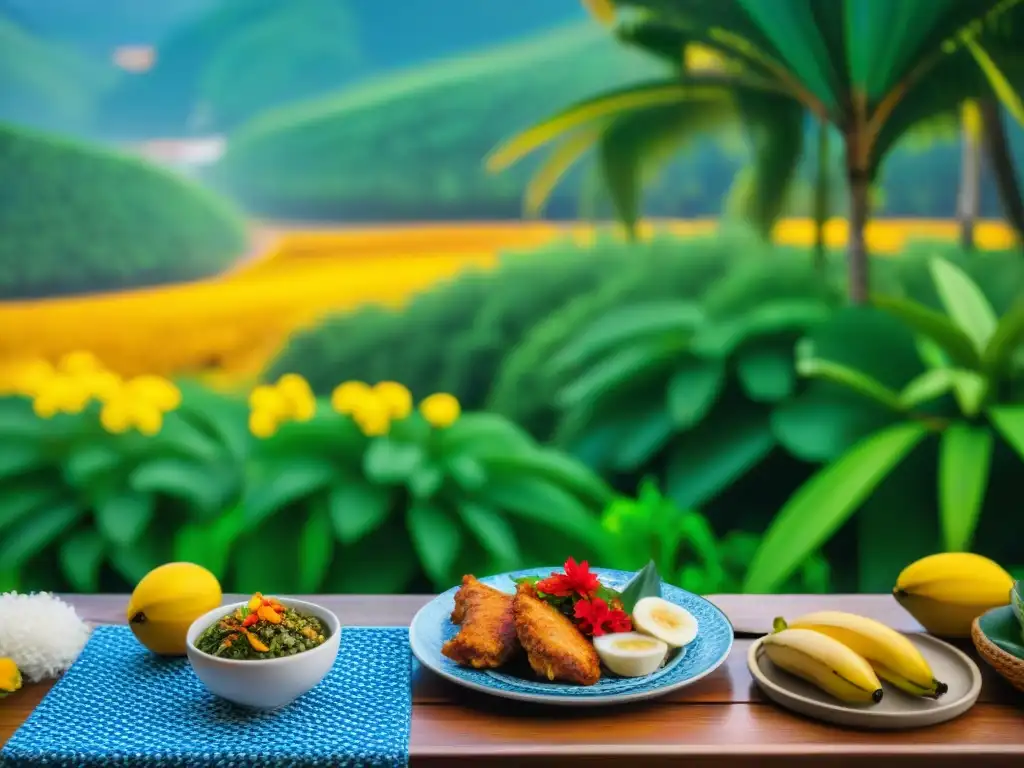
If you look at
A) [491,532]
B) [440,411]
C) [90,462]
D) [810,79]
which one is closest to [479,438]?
[440,411]

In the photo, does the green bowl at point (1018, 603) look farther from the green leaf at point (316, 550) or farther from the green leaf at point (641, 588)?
the green leaf at point (316, 550)

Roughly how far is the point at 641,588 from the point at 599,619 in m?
0.11

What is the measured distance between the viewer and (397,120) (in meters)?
3.08

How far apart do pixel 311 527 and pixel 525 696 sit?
136 cm

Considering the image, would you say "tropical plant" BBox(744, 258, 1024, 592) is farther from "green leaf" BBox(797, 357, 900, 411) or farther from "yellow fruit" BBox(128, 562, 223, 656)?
"yellow fruit" BBox(128, 562, 223, 656)

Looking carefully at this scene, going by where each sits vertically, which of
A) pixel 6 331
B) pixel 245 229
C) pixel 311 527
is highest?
pixel 245 229

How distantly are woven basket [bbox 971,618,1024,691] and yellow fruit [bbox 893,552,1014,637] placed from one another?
10 cm

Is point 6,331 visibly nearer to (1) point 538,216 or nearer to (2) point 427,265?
(2) point 427,265

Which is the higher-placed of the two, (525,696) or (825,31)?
(825,31)

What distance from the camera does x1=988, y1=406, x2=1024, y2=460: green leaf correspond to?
7.05ft

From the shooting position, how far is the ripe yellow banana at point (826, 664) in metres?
1.08

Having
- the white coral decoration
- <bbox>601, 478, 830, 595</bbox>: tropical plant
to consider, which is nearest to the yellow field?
<bbox>601, 478, 830, 595</bbox>: tropical plant

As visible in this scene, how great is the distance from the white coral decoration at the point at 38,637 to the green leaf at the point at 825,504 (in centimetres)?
140

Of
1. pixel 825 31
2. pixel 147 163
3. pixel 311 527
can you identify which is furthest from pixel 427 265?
pixel 825 31
